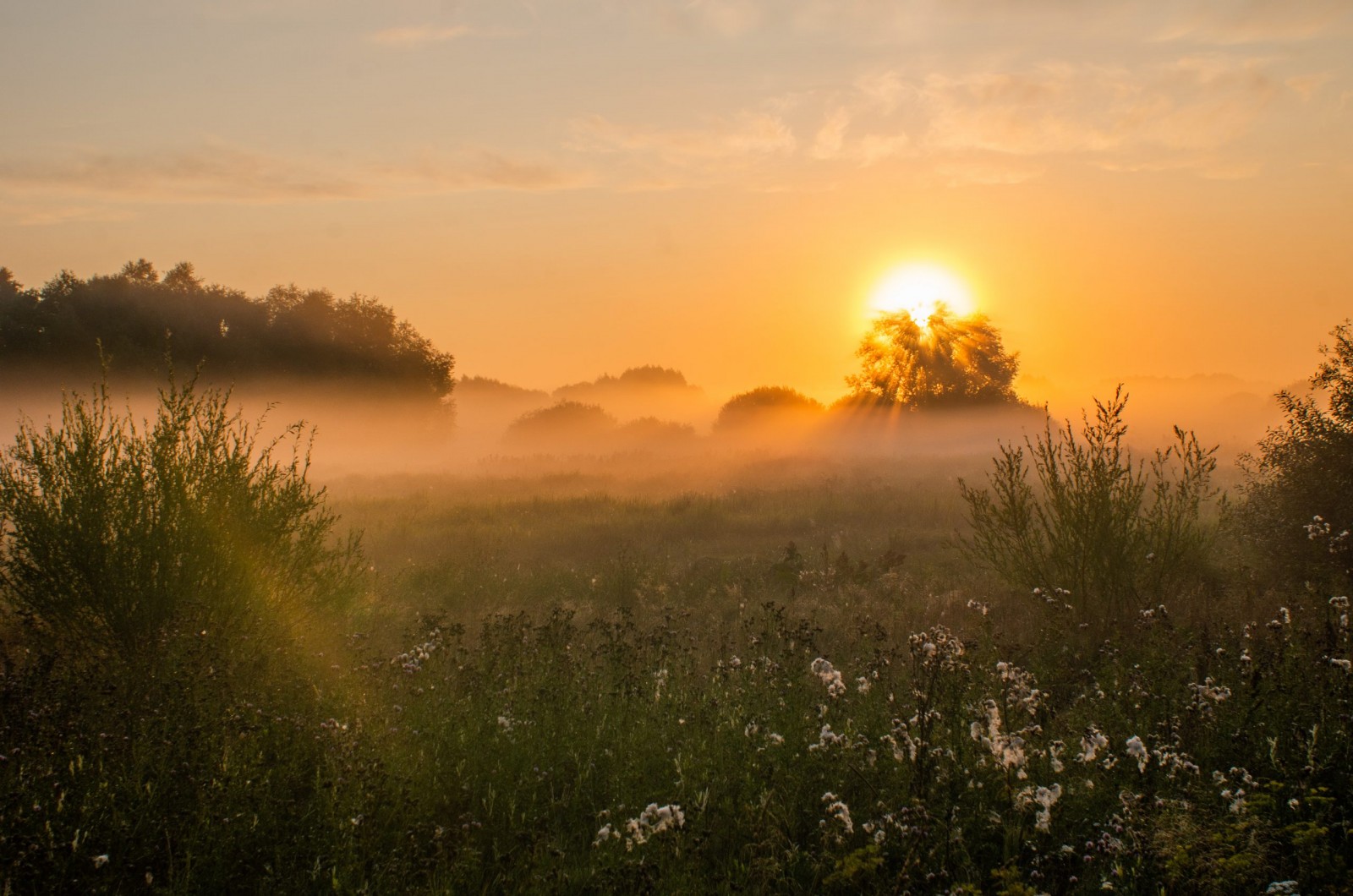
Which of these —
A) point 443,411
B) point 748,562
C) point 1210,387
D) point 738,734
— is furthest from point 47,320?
point 1210,387

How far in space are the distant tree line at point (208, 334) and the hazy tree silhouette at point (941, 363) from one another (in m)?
24.7

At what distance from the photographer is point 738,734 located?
618 centimetres

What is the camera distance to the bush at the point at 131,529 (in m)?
7.49

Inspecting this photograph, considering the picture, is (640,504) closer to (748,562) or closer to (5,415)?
(748,562)

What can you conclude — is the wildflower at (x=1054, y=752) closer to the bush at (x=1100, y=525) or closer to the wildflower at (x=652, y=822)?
the wildflower at (x=652, y=822)

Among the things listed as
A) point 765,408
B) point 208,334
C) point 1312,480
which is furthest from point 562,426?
point 1312,480

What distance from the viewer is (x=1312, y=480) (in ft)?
39.7

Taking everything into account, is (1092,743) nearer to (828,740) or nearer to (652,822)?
(828,740)

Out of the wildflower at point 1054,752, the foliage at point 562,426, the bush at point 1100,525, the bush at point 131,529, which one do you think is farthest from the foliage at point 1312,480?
the foliage at point 562,426

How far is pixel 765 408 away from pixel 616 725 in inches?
2031

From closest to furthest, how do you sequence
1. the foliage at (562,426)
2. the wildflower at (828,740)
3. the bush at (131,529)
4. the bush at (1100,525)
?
the wildflower at (828,740)
the bush at (131,529)
the bush at (1100,525)
the foliage at (562,426)

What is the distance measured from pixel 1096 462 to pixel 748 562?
294 inches

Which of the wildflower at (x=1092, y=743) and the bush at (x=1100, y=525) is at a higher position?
the bush at (x=1100, y=525)

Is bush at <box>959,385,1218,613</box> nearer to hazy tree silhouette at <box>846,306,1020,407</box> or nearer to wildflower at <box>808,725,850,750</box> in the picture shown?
wildflower at <box>808,725,850,750</box>
